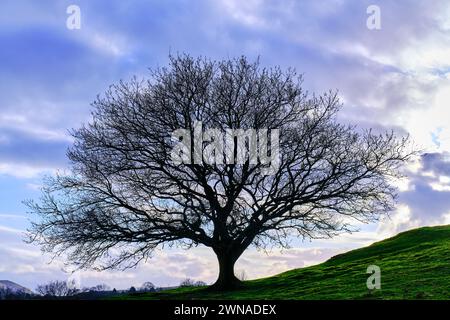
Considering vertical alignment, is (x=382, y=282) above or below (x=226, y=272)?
below

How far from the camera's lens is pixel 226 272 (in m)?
38.6

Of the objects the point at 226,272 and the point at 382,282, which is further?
the point at 226,272

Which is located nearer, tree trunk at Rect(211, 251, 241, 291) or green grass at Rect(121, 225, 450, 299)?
Result: green grass at Rect(121, 225, 450, 299)

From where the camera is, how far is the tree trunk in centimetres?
3844

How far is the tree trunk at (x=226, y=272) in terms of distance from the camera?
3844 centimetres

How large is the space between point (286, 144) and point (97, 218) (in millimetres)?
13634

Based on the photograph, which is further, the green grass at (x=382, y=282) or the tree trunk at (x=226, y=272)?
the tree trunk at (x=226, y=272)

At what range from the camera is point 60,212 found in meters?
37.5
